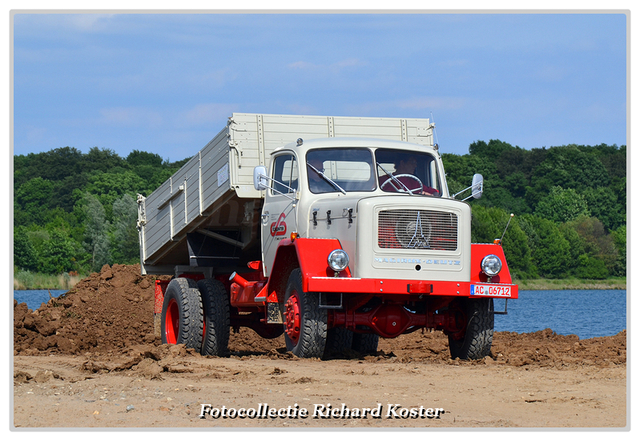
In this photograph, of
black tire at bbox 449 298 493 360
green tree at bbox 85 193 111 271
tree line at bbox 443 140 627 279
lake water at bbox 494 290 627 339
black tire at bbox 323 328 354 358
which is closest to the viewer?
black tire at bbox 449 298 493 360

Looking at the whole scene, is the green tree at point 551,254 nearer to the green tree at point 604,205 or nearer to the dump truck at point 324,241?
the green tree at point 604,205

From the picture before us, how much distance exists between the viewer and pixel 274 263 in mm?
10508

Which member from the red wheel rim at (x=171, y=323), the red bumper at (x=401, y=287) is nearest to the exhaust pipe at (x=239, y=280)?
the red wheel rim at (x=171, y=323)

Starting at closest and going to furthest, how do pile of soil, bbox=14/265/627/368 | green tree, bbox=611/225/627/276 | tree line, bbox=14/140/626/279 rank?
1. pile of soil, bbox=14/265/627/368
2. green tree, bbox=611/225/627/276
3. tree line, bbox=14/140/626/279

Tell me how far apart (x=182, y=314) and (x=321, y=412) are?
6292 millimetres

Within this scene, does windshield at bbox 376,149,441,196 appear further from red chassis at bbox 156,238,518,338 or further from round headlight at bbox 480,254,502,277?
round headlight at bbox 480,254,502,277

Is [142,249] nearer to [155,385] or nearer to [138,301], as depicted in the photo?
[138,301]

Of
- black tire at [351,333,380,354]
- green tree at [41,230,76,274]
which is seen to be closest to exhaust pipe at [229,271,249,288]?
black tire at [351,333,380,354]

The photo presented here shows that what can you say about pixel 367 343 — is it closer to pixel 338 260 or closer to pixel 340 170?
pixel 340 170

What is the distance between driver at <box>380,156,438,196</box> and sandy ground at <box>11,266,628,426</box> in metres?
2.19

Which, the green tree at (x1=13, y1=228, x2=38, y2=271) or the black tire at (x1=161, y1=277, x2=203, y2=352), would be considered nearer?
the black tire at (x1=161, y1=277, x2=203, y2=352)

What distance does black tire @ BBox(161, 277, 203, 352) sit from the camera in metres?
12.4

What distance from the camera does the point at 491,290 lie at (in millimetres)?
→ 9758

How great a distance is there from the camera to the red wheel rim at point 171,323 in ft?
43.2
